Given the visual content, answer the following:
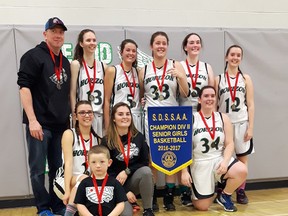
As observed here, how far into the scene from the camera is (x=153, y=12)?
4086 mm

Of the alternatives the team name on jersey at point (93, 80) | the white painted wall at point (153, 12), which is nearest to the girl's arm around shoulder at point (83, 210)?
the team name on jersey at point (93, 80)

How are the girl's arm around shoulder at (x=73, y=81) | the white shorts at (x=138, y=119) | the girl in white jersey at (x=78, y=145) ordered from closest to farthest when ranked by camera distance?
the girl in white jersey at (x=78, y=145) < the girl's arm around shoulder at (x=73, y=81) < the white shorts at (x=138, y=119)

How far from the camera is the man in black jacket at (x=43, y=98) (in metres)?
2.72

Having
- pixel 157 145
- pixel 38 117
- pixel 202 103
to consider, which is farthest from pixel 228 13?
pixel 38 117

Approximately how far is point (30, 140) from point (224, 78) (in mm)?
2015

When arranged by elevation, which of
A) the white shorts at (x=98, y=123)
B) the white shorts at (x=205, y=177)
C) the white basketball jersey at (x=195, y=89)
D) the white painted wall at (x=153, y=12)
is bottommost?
the white shorts at (x=205, y=177)

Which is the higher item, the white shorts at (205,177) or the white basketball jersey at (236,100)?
the white basketball jersey at (236,100)

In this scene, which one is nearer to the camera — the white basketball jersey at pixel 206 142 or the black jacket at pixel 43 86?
the black jacket at pixel 43 86

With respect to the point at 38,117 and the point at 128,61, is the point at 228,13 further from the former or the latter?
the point at 38,117

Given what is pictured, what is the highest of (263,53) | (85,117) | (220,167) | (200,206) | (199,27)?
(199,27)

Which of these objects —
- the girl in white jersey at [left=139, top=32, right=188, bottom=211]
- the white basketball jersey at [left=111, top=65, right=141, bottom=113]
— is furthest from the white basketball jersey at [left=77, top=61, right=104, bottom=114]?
the girl in white jersey at [left=139, top=32, right=188, bottom=211]

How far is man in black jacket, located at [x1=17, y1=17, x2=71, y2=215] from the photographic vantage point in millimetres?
2719

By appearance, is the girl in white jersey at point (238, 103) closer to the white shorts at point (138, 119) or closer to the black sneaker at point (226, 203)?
the black sneaker at point (226, 203)

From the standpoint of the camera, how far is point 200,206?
3129mm
